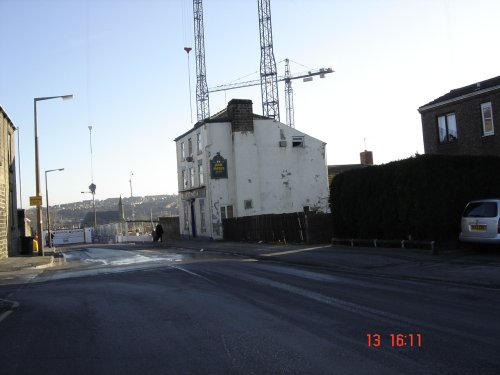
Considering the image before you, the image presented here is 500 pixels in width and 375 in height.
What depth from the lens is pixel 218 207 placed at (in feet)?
134

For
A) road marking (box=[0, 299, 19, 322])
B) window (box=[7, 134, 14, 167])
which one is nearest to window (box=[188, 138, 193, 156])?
window (box=[7, 134, 14, 167])

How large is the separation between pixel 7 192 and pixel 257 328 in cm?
2670

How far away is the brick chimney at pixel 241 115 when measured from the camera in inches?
1620

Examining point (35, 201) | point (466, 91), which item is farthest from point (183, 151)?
point (466, 91)

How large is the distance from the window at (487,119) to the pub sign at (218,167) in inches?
739

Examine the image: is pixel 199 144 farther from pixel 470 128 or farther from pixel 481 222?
pixel 481 222

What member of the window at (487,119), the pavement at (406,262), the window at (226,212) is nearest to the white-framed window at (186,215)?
the window at (226,212)

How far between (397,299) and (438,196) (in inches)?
356

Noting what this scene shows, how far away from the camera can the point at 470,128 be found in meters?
29.6

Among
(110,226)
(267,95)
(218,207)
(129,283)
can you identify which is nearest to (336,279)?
(129,283)

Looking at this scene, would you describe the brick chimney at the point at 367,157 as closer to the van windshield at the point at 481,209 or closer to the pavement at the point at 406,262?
the pavement at the point at 406,262

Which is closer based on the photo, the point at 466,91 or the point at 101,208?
the point at 466,91

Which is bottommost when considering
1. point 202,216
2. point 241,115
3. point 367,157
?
point 202,216

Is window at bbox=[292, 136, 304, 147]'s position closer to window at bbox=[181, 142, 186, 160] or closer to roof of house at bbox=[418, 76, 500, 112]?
window at bbox=[181, 142, 186, 160]
